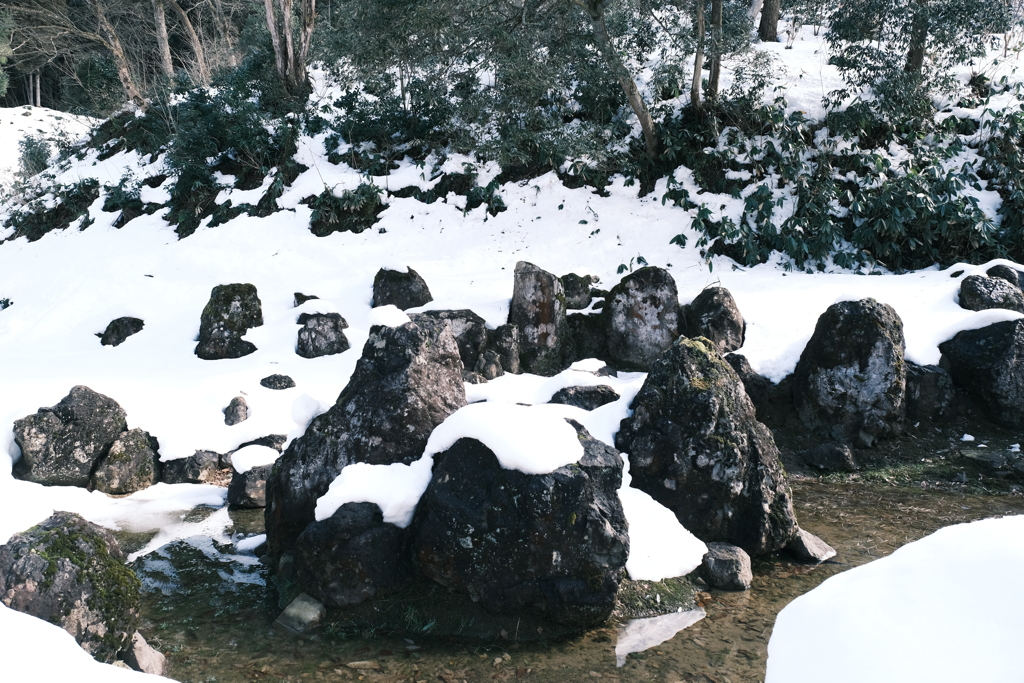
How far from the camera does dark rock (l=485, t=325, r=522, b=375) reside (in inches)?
353

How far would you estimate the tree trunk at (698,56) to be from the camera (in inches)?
482

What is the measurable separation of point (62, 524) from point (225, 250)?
9294mm

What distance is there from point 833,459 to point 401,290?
5.93 meters

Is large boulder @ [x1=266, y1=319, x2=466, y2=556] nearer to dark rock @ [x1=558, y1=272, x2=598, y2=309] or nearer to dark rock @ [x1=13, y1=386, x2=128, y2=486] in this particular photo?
dark rock @ [x1=13, y1=386, x2=128, y2=486]

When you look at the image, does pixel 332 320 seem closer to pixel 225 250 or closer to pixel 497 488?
pixel 225 250

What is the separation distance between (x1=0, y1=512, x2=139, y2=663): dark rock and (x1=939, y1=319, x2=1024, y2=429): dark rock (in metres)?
8.48

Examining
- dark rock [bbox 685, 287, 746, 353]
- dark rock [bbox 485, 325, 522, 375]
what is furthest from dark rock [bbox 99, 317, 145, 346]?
dark rock [bbox 685, 287, 746, 353]

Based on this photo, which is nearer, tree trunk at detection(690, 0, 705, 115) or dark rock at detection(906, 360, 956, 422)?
dark rock at detection(906, 360, 956, 422)

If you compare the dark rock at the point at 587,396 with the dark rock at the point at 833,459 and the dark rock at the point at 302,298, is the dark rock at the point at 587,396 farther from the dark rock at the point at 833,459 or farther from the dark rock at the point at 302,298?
the dark rock at the point at 302,298

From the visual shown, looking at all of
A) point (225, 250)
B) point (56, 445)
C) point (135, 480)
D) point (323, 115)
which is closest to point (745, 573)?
point (135, 480)

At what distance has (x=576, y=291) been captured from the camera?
32.4ft

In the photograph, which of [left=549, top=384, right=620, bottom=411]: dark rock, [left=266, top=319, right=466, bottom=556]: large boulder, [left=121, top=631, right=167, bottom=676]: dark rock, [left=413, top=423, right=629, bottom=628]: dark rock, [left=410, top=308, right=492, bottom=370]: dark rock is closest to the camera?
[left=121, top=631, right=167, bottom=676]: dark rock

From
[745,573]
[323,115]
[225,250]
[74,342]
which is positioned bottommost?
[745,573]

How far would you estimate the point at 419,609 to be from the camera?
4355 mm
